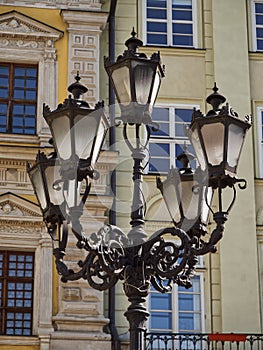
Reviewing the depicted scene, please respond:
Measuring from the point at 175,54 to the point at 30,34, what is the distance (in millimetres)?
2398

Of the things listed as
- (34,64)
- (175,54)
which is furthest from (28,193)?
(175,54)

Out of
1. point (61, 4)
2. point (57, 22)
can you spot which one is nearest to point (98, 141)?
point (57, 22)

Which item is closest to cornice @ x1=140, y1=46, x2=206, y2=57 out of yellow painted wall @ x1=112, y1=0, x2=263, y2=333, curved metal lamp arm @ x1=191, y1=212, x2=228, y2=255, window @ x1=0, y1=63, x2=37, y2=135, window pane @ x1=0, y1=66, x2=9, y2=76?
yellow painted wall @ x1=112, y1=0, x2=263, y2=333

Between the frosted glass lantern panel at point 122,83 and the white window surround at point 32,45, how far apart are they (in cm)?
700

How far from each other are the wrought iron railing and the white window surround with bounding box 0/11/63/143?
13.5 feet

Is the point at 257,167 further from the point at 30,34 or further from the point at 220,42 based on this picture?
the point at 30,34

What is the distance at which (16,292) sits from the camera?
575 inches

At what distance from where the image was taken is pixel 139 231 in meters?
8.54

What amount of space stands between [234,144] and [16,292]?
6.92 meters

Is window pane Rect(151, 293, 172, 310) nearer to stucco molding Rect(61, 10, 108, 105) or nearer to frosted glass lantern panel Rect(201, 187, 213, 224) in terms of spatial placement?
stucco molding Rect(61, 10, 108, 105)

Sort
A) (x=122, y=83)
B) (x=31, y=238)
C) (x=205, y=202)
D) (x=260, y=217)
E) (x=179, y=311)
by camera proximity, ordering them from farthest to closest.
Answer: (x=260, y=217)
(x=179, y=311)
(x=31, y=238)
(x=122, y=83)
(x=205, y=202)

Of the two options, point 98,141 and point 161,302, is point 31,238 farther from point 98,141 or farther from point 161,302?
point 98,141

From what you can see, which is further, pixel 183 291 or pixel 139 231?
pixel 183 291

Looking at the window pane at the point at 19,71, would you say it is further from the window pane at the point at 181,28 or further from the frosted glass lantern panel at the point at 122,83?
the frosted glass lantern panel at the point at 122,83
